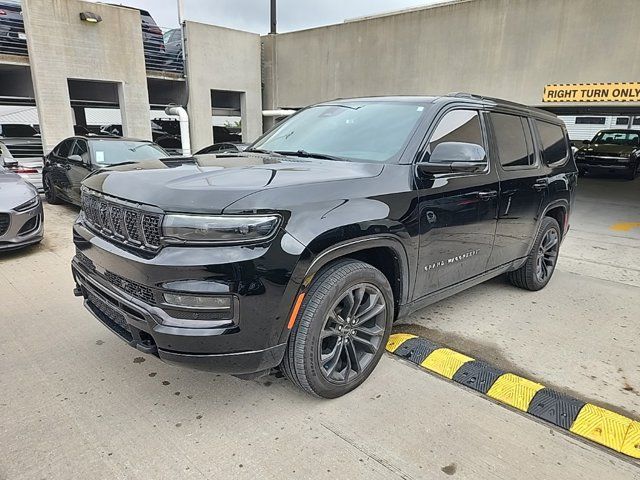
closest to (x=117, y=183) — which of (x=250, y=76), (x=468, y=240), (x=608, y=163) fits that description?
(x=468, y=240)

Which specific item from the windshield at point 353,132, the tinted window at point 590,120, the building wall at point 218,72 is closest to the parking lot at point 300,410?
the windshield at point 353,132

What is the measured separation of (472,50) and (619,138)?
30.1ft

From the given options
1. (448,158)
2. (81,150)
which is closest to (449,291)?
(448,158)

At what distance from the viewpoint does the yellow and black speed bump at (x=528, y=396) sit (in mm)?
2539

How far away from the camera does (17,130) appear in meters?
15.5

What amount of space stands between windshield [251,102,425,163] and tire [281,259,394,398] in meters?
0.86

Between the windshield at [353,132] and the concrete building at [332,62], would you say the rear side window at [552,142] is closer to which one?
the windshield at [353,132]

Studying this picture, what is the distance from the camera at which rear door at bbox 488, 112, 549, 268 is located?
3.82 m

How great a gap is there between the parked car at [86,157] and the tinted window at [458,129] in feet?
19.1

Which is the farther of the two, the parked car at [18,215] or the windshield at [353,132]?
the parked car at [18,215]

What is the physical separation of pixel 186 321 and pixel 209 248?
38cm

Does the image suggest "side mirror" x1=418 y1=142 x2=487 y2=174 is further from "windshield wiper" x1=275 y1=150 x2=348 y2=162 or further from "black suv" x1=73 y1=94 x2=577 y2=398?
"windshield wiper" x1=275 y1=150 x2=348 y2=162

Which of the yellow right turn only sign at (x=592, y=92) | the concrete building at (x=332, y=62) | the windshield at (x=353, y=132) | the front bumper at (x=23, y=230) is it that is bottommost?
the front bumper at (x=23, y=230)

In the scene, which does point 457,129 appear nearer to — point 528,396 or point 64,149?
point 528,396
